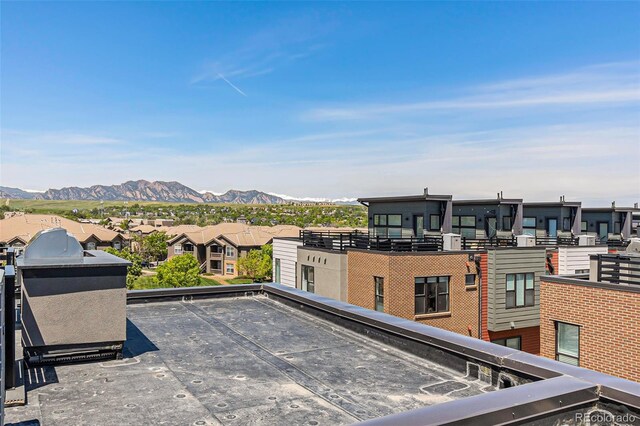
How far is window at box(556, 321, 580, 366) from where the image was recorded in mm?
15438

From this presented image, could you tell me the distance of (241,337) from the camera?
7547 millimetres

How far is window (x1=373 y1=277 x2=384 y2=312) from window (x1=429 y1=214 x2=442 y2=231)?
8301 mm

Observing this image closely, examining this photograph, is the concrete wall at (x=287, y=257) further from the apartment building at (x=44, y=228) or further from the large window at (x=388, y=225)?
the apartment building at (x=44, y=228)

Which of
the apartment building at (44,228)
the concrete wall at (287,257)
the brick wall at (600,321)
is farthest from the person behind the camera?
the apartment building at (44,228)

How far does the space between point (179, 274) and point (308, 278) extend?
31339mm

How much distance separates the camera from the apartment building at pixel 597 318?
1339 centimetres

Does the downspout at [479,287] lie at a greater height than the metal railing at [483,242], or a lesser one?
lesser

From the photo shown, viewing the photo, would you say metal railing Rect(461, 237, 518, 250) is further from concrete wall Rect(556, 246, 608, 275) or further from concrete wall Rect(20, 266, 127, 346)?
concrete wall Rect(20, 266, 127, 346)

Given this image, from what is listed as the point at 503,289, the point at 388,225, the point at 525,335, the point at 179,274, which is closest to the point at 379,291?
the point at 503,289

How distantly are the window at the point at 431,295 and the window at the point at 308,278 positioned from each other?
7485 millimetres

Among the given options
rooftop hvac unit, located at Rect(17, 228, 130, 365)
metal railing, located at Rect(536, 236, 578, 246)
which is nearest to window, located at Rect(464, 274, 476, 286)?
metal railing, located at Rect(536, 236, 578, 246)

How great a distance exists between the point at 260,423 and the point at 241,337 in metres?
3.25

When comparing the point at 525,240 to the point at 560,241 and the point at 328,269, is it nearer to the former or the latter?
the point at 560,241

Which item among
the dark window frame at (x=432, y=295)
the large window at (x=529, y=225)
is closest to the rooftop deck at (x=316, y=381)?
the dark window frame at (x=432, y=295)
